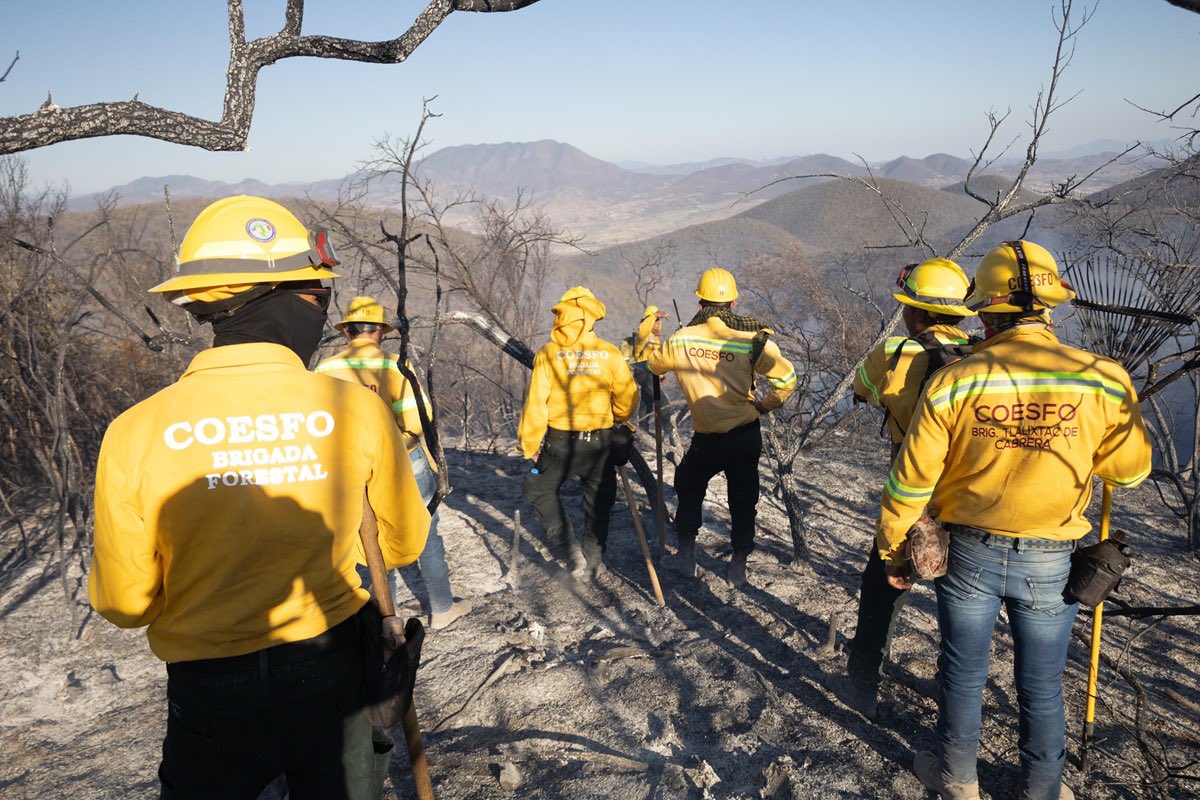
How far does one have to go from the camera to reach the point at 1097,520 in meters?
4.87

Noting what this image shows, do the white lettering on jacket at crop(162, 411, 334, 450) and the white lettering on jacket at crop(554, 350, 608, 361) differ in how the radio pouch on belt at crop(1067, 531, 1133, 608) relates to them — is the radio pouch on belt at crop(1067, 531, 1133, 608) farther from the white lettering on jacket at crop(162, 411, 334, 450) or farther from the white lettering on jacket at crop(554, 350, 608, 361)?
the white lettering on jacket at crop(554, 350, 608, 361)

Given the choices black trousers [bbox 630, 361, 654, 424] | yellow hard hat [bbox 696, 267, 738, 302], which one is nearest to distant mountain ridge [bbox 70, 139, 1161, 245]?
black trousers [bbox 630, 361, 654, 424]

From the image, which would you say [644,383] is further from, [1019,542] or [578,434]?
[1019,542]

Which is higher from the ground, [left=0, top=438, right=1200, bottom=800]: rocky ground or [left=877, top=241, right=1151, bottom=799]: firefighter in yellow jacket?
[left=877, top=241, right=1151, bottom=799]: firefighter in yellow jacket

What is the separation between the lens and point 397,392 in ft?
11.7

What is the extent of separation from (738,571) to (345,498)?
332cm

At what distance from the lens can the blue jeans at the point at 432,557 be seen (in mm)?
3789

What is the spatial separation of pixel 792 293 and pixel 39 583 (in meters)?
20.2

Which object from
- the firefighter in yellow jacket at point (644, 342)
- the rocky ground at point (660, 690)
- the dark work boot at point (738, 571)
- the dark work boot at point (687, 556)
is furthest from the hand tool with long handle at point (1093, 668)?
the firefighter in yellow jacket at point (644, 342)

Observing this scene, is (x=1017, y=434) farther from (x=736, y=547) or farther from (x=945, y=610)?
(x=736, y=547)

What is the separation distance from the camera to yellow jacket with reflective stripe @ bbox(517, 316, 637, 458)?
13.7 ft

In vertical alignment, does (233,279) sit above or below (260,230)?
below

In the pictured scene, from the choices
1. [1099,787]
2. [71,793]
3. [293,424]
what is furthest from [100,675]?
[1099,787]

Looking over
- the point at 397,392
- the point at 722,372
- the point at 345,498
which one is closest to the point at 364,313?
the point at 397,392
